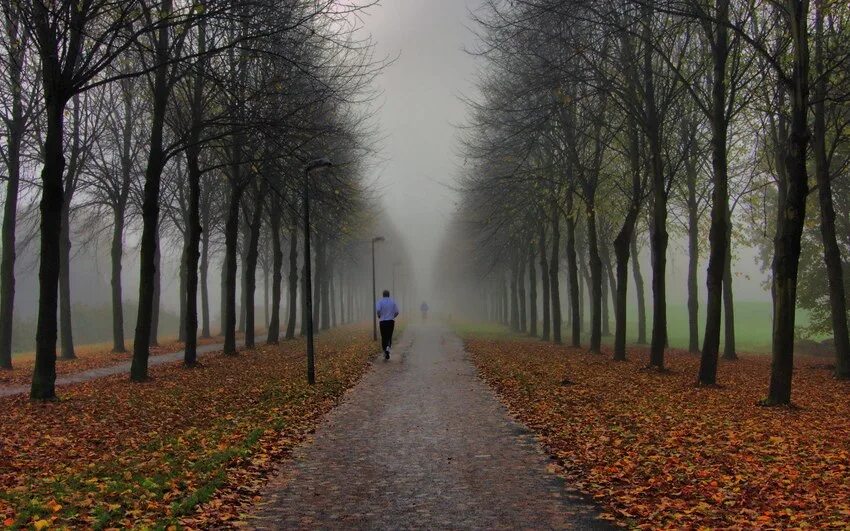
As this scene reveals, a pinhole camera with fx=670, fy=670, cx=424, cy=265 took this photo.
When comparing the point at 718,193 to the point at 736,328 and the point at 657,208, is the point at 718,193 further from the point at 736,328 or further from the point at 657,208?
the point at 736,328

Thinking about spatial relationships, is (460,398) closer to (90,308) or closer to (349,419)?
(349,419)

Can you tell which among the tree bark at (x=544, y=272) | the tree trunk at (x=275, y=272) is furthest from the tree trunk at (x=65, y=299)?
the tree bark at (x=544, y=272)

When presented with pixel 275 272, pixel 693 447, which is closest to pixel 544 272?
pixel 275 272

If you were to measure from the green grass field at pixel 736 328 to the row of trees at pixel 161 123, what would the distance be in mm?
19091

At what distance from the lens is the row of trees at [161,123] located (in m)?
11.1

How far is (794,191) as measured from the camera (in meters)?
10.0

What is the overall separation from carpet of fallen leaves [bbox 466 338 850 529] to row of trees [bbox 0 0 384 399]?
7.12 meters

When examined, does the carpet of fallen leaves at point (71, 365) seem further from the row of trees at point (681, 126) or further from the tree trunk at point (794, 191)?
the tree trunk at point (794, 191)

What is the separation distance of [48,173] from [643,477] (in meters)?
10.2

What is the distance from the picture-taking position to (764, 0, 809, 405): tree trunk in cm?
980

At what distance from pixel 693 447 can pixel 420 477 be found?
10.6 ft

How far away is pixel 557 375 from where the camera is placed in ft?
52.6

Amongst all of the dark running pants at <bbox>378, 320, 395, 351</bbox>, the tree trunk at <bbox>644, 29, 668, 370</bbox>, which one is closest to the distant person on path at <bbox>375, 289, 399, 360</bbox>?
the dark running pants at <bbox>378, 320, 395, 351</bbox>

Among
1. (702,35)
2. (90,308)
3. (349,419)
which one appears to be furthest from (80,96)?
(90,308)
